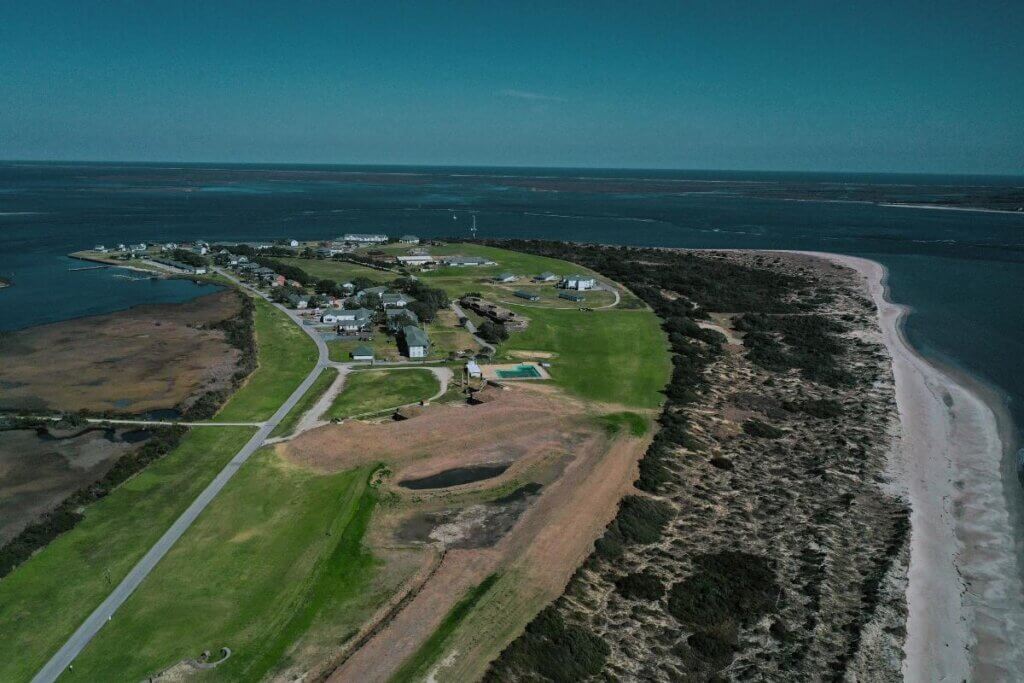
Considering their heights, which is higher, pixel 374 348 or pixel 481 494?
pixel 374 348

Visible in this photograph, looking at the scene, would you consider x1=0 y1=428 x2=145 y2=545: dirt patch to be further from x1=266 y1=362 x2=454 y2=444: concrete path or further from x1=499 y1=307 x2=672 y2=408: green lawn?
x1=499 y1=307 x2=672 y2=408: green lawn

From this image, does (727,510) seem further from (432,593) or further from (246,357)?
Answer: (246,357)

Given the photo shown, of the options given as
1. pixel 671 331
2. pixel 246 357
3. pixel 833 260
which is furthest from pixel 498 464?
pixel 833 260

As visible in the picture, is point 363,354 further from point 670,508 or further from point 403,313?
point 670,508

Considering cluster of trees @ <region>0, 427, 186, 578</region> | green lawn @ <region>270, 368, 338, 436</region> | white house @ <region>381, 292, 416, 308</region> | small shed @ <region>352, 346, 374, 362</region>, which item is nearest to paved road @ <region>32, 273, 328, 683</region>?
green lawn @ <region>270, 368, 338, 436</region>

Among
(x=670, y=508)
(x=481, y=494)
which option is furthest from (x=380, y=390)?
(x=670, y=508)

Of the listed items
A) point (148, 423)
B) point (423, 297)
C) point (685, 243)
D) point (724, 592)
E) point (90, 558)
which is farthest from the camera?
point (685, 243)
